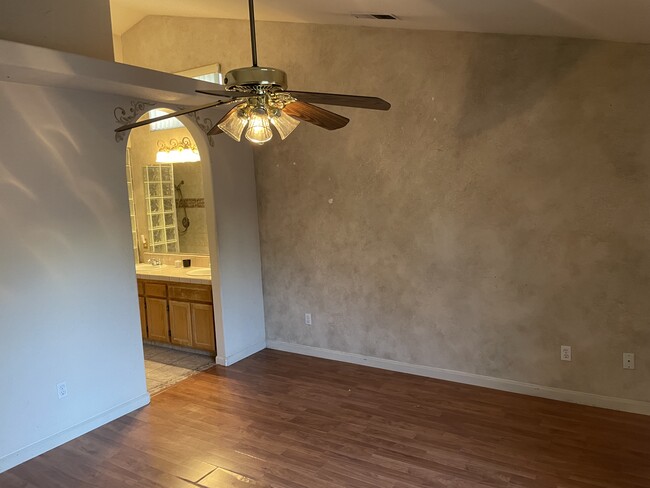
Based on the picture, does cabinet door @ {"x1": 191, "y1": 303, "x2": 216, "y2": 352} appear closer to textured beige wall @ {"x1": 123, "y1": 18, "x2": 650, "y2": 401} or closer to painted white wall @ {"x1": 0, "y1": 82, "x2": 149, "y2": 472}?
textured beige wall @ {"x1": 123, "y1": 18, "x2": 650, "y2": 401}

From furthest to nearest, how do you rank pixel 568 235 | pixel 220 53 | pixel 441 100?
pixel 220 53
pixel 441 100
pixel 568 235

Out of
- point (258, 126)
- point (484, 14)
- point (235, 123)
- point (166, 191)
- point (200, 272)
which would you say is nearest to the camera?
point (258, 126)

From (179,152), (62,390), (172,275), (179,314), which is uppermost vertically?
(179,152)

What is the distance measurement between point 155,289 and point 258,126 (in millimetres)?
3293

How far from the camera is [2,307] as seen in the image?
9.18ft

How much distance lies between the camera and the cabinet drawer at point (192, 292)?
4500 mm

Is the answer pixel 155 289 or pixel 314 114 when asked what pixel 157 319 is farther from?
pixel 314 114

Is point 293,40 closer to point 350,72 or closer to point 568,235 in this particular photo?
point 350,72

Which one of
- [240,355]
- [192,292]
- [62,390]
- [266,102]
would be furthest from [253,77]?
[240,355]

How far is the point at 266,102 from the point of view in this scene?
198cm

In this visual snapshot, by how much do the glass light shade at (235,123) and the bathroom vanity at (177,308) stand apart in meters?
2.51

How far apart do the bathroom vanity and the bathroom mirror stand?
1.51ft

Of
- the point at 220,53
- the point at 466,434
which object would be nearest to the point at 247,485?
the point at 466,434

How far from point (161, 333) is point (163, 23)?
3.29 meters
